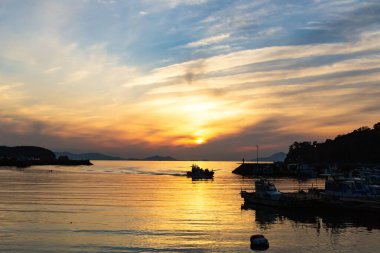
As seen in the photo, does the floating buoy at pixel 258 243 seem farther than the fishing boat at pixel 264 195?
No

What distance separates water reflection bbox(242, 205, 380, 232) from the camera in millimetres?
55750

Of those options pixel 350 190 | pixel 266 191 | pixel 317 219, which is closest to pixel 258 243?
pixel 317 219

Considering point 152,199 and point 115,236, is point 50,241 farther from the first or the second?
point 152,199

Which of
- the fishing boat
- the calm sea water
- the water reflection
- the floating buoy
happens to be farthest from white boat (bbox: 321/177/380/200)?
the floating buoy

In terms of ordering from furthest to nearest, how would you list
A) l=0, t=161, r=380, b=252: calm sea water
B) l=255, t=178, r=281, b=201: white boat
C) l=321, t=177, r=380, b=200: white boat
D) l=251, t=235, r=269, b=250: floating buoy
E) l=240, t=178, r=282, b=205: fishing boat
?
l=255, t=178, r=281, b=201: white boat → l=240, t=178, r=282, b=205: fishing boat → l=321, t=177, r=380, b=200: white boat → l=0, t=161, r=380, b=252: calm sea water → l=251, t=235, r=269, b=250: floating buoy

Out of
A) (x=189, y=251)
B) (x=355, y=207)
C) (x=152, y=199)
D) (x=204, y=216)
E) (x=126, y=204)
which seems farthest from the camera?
(x=152, y=199)

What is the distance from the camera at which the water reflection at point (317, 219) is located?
55.8 metres

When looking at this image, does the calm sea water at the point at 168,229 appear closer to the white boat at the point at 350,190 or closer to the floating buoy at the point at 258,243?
the floating buoy at the point at 258,243

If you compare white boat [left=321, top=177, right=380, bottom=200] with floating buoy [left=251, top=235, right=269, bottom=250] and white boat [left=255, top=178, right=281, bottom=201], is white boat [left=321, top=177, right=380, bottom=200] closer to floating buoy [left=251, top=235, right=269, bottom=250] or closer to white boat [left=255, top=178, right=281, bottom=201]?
white boat [left=255, top=178, right=281, bottom=201]

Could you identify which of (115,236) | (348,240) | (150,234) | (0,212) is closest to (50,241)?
(115,236)

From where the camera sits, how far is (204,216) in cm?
6169

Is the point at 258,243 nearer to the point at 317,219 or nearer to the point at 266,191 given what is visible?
the point at 317,219

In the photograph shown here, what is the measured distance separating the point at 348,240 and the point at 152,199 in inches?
1930

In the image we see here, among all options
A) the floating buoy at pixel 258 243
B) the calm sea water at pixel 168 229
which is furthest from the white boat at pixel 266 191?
the floating buoy at pixel 258 243
